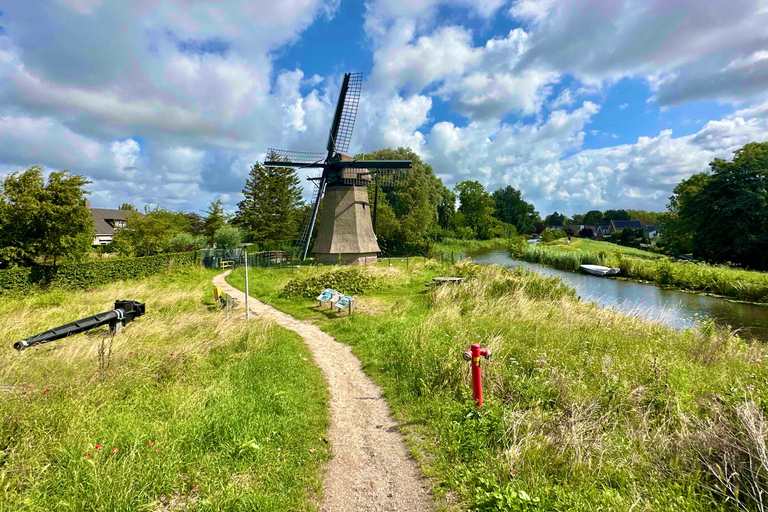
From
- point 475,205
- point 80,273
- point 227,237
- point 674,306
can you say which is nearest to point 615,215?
point 475,205

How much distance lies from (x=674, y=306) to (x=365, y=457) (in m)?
16.0

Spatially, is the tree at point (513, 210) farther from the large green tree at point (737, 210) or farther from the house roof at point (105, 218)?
the house roof at point (105, 218)

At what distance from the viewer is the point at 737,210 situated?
2320 cm

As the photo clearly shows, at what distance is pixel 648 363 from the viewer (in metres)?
5.74

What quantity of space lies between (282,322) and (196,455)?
6836 millimetres

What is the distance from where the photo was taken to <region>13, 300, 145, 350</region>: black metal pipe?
630cm

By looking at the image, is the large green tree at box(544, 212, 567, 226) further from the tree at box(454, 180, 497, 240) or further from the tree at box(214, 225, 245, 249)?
the tree at box(214, 225, 245, 249)

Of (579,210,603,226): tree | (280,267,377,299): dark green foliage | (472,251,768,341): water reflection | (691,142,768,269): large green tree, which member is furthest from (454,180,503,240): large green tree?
(579,210,603,226): tree

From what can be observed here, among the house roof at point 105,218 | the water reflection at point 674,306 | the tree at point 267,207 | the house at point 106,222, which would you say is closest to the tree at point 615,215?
the water reflection at point 674,306

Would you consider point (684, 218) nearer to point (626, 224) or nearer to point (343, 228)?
point (343, 228)

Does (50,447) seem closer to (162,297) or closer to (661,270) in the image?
(162,297)

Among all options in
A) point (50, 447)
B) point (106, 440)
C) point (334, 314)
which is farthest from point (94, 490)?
point (334, 314)

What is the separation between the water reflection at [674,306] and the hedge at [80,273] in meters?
21.5

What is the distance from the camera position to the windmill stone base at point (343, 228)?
75.6 feet
